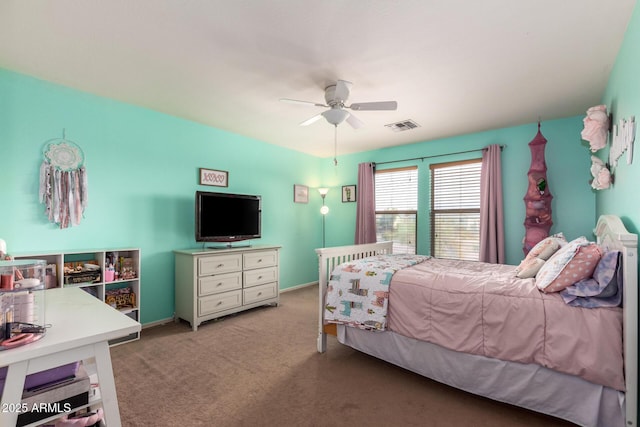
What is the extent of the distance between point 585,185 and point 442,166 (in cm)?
163

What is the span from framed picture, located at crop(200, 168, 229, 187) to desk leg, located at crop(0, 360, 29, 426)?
310 centimetres

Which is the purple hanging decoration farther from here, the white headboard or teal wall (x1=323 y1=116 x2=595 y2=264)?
the white headboard

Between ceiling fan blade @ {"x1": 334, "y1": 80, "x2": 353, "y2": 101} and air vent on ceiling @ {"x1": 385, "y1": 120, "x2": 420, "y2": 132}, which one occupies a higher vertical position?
air vent on ceiling @ {"x1": 385, "y1": 120, "x2": 420, "y2": 132}

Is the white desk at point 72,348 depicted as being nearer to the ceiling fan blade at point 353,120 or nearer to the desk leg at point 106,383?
the desk leg at point 106,383

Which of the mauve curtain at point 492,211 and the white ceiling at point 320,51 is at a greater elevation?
the white ceiling at point 320,51

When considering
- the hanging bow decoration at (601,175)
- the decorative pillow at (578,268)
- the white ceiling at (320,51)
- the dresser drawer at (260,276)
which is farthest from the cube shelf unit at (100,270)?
the hanging bow decoration at (601,175)

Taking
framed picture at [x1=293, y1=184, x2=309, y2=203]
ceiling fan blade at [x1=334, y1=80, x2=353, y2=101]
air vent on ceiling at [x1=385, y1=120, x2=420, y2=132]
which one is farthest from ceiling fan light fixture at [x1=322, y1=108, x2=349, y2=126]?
framed picture at [x1=293, y1=184, x2=309, y2=203]

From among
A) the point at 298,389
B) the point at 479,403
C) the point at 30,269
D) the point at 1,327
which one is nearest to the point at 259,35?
the point at 30,269

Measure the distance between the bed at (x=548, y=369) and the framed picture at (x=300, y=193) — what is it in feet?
9.69

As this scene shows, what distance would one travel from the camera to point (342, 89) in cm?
249

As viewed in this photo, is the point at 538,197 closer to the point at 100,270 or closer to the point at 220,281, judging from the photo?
the point at 220,281

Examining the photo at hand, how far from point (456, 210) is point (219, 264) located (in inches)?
130

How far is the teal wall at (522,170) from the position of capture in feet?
11.2

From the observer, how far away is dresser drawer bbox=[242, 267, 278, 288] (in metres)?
3.77
